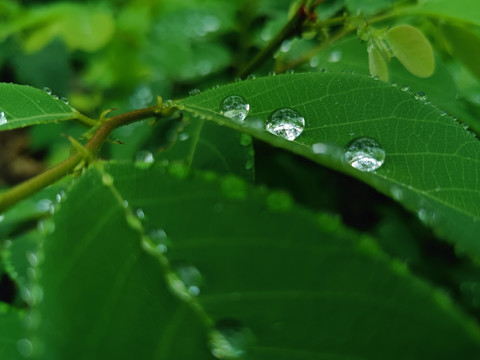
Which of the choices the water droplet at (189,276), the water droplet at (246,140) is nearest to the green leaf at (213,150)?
the water droplet at (246,140)

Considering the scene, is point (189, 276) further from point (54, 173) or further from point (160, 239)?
point (54, 173)

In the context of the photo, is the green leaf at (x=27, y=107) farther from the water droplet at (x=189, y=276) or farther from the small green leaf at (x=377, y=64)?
the small green leaf at (x=377, y=64)

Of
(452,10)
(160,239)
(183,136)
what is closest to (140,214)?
(160,239)

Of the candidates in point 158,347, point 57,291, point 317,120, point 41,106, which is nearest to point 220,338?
point 158,347

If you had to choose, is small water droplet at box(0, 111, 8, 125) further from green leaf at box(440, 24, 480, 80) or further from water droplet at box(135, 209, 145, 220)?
green leaf at box(440, 24, 480, 80)

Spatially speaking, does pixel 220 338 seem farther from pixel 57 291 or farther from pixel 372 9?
pixel 372 9
